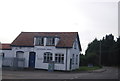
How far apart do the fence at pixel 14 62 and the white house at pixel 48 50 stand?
0.78m

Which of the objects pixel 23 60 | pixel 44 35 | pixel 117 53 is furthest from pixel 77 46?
pixel 117 53

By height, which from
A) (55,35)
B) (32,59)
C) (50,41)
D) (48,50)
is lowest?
(32,59)

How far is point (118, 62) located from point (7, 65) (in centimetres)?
4260

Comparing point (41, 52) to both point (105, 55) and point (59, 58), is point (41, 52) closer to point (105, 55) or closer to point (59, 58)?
point (59, 58)

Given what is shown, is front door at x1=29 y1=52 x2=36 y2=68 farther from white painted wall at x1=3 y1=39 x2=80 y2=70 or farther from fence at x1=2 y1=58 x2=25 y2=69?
fence at x1=2 y1=58 x2=25 y2=69

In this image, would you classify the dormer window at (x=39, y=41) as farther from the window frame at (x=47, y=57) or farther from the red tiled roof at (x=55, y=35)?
the window frame at (x=47, y=57)

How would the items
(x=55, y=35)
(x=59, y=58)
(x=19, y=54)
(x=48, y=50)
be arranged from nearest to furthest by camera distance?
1. (x=59, y=58)
2. (x=48, y=50)
3. (x=55, y=35)
4. (x=19, y=54)

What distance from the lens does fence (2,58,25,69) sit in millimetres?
35928

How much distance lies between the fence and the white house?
780mm

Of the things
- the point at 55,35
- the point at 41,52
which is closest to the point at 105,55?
the point at 55,35

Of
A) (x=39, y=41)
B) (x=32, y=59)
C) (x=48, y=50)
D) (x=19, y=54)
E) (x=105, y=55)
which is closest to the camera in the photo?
(x=48, y=50)

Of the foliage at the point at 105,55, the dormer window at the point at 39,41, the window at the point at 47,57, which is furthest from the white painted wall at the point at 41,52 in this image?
the foliage at the point at 105,55

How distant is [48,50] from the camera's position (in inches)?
1479

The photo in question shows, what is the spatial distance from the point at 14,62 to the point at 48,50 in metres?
5.04
